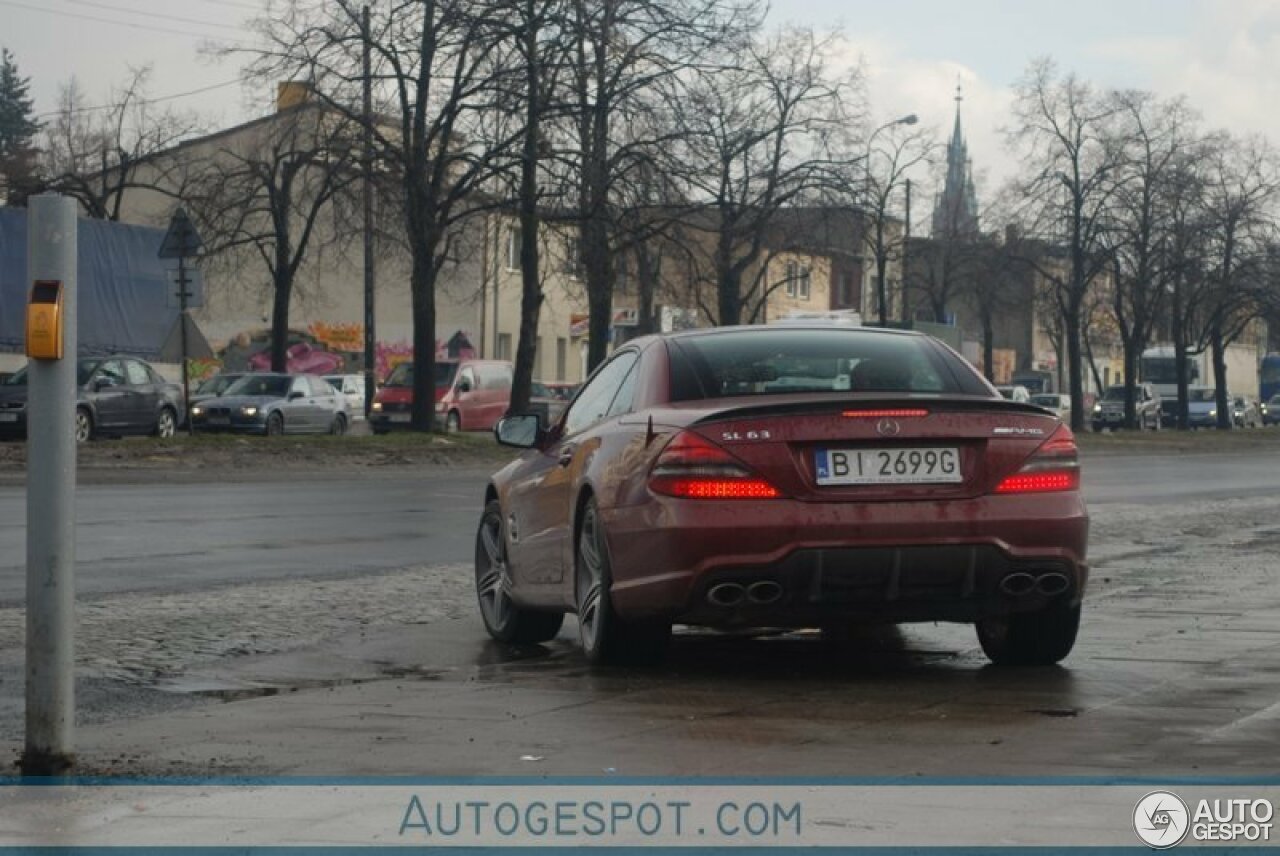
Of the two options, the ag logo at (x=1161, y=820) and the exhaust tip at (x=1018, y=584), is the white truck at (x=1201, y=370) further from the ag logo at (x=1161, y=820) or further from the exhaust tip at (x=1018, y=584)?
the ag logo at (x=1161, y=820)

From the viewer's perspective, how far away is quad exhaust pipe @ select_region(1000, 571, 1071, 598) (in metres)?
8.30

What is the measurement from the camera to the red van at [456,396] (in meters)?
51.0

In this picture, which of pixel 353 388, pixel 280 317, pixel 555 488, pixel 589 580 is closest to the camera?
pixel 589 580

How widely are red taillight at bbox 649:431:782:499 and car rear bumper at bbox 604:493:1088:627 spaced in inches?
1.8

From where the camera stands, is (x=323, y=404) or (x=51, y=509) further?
(x=323, y=404)

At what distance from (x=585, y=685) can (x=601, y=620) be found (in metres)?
0.47

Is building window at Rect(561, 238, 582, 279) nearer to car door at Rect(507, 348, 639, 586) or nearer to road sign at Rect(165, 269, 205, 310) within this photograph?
road sign at Rect(165, 269, 205, 310)

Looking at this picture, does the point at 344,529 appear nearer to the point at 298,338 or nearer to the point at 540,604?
the point at 540,604

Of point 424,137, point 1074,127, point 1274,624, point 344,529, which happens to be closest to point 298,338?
point 1074,127

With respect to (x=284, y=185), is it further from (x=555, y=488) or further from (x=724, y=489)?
(x=724, y=489)

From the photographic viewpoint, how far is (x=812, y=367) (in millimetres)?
8906

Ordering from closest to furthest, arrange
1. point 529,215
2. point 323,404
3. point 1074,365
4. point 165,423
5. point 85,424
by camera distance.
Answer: point 85,424, point 165,423, point 529,215, point 323,404, point 1074,365

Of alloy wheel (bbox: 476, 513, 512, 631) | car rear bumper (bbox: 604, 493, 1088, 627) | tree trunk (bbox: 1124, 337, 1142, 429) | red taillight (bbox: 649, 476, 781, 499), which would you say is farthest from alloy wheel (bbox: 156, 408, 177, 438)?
tree trunk (bbox: 1124, 337, 1142, 429)

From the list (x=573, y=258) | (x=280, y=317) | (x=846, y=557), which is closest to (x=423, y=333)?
(x=573, y=258)
